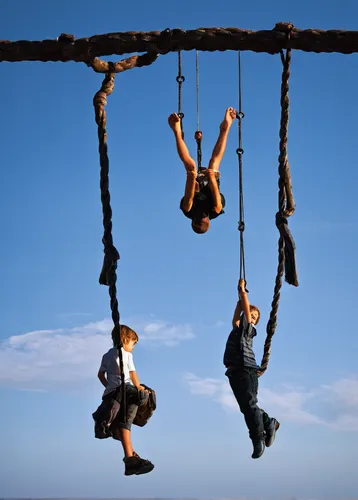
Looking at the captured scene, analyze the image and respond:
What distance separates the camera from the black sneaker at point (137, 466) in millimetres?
7750

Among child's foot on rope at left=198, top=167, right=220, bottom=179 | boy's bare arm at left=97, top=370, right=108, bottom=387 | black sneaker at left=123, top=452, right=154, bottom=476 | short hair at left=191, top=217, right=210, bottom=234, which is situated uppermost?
child's foot on rope at left=198, top=167, right=220, bottom=179

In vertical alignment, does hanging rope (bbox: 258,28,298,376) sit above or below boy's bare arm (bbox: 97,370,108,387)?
above

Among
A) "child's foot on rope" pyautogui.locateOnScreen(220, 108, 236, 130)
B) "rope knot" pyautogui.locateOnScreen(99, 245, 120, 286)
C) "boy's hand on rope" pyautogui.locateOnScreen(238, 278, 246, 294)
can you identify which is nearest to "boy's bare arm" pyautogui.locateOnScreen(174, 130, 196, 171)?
"child's foot on rope" pyautogui.locateOnScreen(220, 108, 236, 130)

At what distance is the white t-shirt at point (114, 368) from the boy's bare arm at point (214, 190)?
5.01 feet

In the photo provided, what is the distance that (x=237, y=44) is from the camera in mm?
7414

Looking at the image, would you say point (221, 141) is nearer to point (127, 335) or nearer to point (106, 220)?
point (106, 220)

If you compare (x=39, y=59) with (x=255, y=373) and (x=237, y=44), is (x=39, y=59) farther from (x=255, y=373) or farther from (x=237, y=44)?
(x=255, y=373)

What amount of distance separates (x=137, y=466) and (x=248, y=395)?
127cm

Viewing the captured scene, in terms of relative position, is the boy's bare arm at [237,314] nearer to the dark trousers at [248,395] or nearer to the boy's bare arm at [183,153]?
the dark trousers at [248,395]

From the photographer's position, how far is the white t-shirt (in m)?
8.15

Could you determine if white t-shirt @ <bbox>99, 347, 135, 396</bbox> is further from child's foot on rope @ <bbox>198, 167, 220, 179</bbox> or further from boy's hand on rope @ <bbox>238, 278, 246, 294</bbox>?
child's foot on rope @ <bbox>198, 167, 220, 179</bbox>

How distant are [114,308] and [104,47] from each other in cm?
210

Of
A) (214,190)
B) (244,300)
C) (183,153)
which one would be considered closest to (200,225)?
(214,190)

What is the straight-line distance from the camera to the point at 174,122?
25.7 feet
